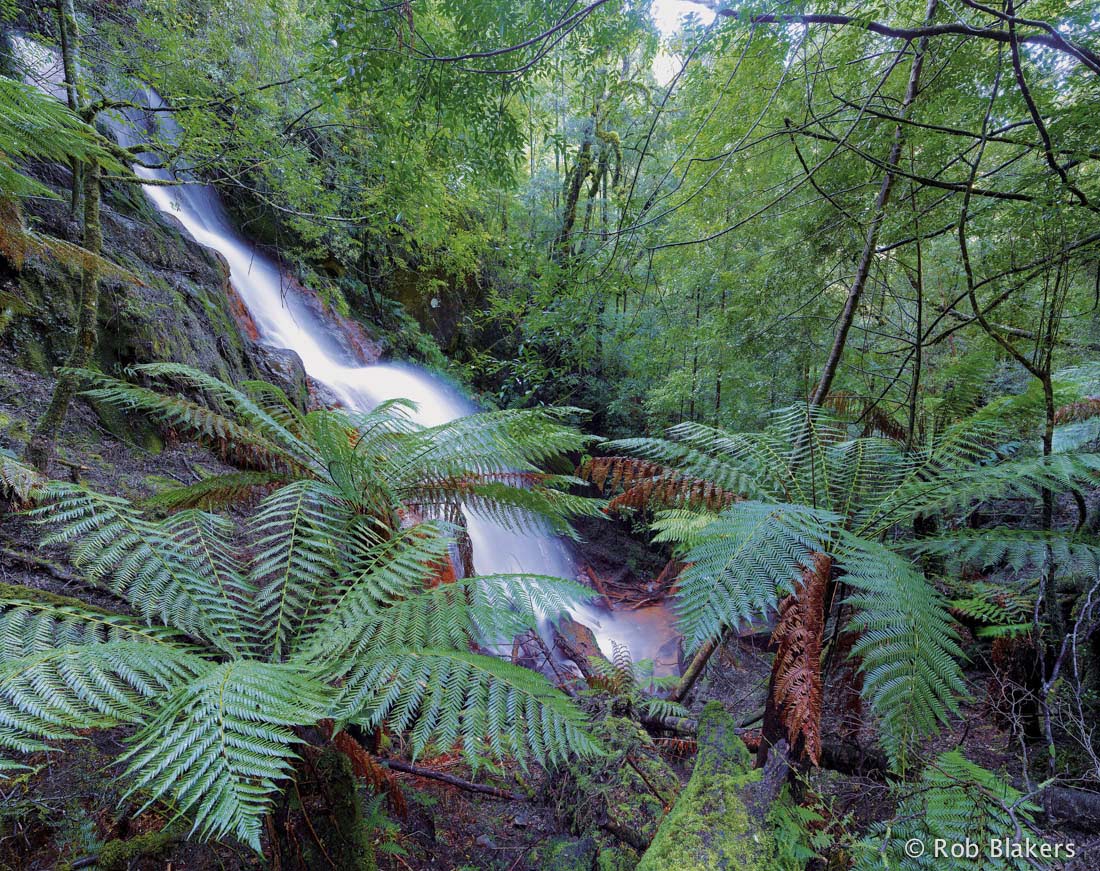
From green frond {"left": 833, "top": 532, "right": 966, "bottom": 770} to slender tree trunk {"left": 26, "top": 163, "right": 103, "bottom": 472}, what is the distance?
119 inches

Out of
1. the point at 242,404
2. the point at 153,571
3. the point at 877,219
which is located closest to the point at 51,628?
the point at 153,571

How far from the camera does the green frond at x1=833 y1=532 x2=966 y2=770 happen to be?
1.07 m

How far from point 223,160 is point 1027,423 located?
4919 mm

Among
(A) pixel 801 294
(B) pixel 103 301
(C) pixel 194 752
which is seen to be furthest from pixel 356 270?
(C) pixel 194 752

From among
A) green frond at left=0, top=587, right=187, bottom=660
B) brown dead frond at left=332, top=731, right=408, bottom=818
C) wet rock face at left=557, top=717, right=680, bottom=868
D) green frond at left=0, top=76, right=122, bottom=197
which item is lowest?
wet rock face at left=557, top=717, right=680, bottom=868

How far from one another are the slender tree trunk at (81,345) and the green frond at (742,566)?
262cm

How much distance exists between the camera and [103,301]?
3.04 meters

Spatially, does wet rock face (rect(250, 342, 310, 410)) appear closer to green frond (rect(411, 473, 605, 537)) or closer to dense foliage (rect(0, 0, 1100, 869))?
dense foliage (rect(0, 0, 1100, 869))

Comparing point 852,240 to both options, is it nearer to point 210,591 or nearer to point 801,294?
point 801,294

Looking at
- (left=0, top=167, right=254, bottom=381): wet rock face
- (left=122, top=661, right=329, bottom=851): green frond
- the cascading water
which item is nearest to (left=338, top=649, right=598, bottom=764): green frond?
(left=122, top=661, right=329, bottom=851): green frond

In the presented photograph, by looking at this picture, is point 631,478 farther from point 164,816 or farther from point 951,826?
point 164,816

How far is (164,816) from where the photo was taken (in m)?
1.23

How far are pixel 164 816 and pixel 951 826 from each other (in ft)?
6.60

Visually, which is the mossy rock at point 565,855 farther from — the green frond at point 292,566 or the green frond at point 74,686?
the green frond at point 74,686
